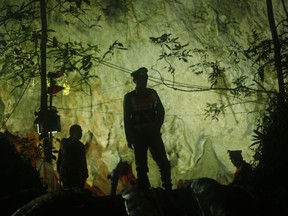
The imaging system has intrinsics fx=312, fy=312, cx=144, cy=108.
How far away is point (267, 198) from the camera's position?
5.67 ft

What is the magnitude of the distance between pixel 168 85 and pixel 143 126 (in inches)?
297

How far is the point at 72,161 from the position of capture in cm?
541

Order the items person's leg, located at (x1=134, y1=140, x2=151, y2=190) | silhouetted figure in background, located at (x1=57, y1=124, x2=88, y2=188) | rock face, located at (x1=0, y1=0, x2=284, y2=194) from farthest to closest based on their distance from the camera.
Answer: rock face, located at (x1=0, y1=0, x2=284, y2=194)
silhouetted figure in background, located at (x1=57, y1=124, x2=88, y2=188)
person's leg, located at (x1=134, y1=140, x2=151, y2=190)

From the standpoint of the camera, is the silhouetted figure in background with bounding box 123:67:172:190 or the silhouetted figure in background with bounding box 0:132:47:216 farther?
the silhouetted figure in background with bounding box 123:67:172:190

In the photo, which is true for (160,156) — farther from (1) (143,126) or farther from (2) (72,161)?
(2) (72,161)

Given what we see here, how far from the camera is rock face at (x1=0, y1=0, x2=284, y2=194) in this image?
11.5 meters

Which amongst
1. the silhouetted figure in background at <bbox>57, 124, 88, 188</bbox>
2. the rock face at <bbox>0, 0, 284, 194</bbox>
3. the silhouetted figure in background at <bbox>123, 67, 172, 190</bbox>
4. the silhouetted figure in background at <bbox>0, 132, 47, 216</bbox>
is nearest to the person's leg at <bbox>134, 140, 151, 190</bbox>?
the silhouetted figure in background at <bbox>123, 67, 172, 190</bbox>

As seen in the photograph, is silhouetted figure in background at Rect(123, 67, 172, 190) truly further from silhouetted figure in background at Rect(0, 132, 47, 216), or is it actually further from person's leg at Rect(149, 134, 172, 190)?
silhouetted figure in background at Rect(0, 132, 47, 216)

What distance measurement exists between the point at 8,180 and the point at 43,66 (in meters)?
4.57

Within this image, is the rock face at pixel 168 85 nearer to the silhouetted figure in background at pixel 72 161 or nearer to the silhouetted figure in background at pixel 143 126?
the silhouetted figure in background at pixel 72 161

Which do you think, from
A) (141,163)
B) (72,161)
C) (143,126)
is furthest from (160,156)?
(72,161)

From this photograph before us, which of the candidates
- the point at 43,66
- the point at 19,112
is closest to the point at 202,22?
the point at 43,66

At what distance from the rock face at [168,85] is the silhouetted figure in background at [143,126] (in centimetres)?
691

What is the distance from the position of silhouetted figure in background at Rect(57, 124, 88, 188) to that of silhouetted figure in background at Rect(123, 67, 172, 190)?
1320 millimetres
